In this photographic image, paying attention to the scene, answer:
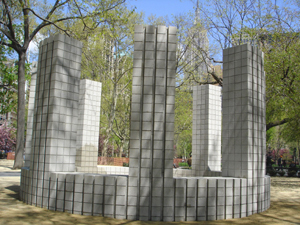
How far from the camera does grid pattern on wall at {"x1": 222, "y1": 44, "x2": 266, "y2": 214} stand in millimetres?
7875

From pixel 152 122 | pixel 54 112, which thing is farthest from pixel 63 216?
pixel 152 122

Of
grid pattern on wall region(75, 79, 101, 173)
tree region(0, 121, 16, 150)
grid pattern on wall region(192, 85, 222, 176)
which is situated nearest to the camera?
grid pattern on wall region(192, 85, 222, 176)

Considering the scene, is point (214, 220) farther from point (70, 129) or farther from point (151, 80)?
point (70, 129)

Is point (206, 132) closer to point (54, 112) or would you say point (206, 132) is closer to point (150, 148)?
point (150, 148)

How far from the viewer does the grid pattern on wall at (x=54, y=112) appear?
759 centimetres

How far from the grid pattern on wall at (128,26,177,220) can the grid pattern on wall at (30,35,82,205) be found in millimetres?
2220

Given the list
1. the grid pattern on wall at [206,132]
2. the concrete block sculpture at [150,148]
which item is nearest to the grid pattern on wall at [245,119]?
the concrete block sculpture at [150,148]

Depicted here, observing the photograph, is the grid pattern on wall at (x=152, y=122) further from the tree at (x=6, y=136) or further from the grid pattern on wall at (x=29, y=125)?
the tree at (x=6, y=136)

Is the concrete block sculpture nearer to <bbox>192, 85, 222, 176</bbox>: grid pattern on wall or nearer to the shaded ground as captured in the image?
the shaded ground

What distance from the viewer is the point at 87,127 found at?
13.2m

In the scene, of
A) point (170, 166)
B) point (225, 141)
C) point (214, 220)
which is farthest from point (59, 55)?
point (214, 220)

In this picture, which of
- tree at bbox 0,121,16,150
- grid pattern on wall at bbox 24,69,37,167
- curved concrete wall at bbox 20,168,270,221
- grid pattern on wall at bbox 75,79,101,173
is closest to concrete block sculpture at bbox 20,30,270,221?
curved concrete wall at bbox 20,168,270,221

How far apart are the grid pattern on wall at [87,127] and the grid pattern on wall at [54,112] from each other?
194 inches

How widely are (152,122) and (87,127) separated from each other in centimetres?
710
